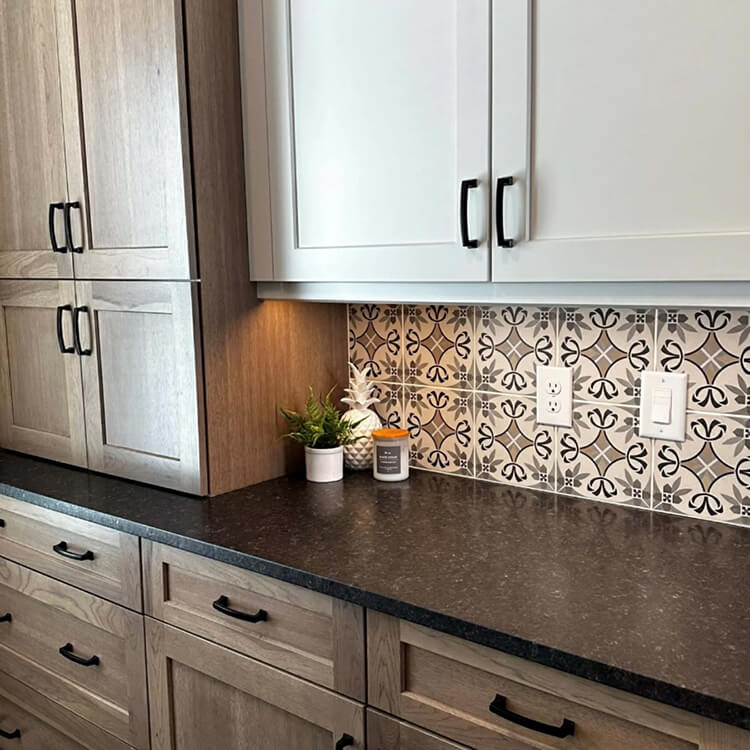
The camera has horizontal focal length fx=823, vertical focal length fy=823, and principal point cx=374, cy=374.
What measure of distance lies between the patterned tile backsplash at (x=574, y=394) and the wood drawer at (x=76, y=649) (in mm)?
766

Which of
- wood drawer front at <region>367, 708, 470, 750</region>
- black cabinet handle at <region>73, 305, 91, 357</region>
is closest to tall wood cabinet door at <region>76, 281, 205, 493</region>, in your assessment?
black cabinet handle at <region>73, 305, 91, 357</region>

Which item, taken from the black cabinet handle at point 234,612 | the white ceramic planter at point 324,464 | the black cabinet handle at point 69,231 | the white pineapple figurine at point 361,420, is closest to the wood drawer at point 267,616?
the black cabinet handle at point 234,612

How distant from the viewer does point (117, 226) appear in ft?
6.03

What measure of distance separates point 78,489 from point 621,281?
130cm

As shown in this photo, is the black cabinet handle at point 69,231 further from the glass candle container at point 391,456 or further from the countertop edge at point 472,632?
the glass candle container at point 391,456

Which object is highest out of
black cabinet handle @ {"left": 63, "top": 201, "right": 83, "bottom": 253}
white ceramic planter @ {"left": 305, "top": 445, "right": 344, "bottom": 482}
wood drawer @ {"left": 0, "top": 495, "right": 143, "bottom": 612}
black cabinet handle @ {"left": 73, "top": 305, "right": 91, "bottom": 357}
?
black cabinet handle @ {"left": 63, "top": 201, "right": 83, "bottom": 253}

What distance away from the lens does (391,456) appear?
6.11 feet

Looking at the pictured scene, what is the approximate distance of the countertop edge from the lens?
0.97 m

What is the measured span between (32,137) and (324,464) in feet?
3.49

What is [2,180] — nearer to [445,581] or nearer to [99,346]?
[99,346]

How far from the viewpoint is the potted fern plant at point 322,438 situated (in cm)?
187

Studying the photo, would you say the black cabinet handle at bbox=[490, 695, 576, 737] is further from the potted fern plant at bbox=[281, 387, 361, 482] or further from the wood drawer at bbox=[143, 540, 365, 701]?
the potted fern plant at bbox=[281, 387, 361, 482]

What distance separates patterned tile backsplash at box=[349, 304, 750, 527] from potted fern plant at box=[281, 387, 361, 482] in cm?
16

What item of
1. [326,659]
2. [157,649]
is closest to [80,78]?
[157,649]
